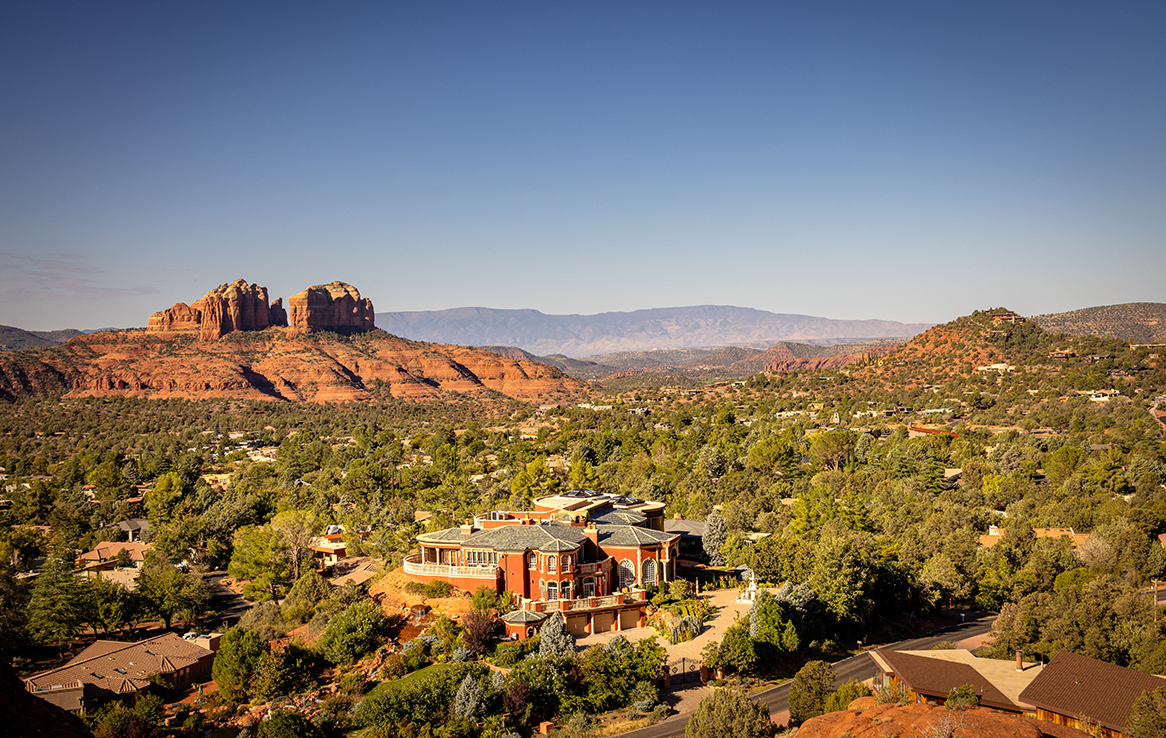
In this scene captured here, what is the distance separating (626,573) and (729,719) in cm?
1509

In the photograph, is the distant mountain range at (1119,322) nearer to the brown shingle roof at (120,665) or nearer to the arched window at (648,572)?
the arched window at (648,572)

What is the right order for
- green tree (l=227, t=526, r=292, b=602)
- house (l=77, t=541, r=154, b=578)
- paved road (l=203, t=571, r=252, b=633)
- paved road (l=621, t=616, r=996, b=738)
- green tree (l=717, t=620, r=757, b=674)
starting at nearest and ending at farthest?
paved road (l=621, t=616, r=996, b=738) < green tree (l=717, t=620, r=757, b=674) < paved road (l=203, t=571, r=252, b=633) < green tree (l=227, t=526, r=292, b=602) < house (l=77, t=541, r=154, b=578)

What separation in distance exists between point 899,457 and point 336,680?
4911 cm

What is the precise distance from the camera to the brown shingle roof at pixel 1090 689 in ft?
82.2

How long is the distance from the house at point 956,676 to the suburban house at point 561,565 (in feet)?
41.0

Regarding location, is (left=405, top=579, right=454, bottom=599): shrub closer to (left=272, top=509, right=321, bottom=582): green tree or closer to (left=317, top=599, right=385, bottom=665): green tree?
(left=317, top=599, right=385, bottom=665): green tree

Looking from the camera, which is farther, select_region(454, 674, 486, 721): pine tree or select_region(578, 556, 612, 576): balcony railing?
select_region(578, 556, 612, 576): balcony railing

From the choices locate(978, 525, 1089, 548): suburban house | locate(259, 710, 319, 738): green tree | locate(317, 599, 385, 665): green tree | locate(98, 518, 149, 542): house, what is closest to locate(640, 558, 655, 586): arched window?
locate(317, 599, 385, 665): green tree

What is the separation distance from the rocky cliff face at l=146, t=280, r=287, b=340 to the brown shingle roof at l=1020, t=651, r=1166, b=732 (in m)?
178

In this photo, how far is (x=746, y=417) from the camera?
107750mm

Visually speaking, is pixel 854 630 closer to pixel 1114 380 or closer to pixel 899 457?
pixel 899 457

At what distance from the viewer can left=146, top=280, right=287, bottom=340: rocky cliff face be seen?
177500 millimetres

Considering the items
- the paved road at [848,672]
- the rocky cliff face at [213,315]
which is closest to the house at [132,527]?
the paved road at [848,672]

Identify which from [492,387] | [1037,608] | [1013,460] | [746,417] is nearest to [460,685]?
[1037,608]
